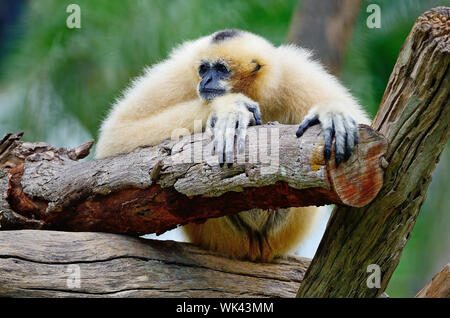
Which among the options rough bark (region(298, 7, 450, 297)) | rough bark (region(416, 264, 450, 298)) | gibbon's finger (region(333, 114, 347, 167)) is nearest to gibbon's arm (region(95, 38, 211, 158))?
gibbon's finger (region(333, 114, 347, 167))

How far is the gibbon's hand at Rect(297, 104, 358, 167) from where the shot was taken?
9.51 feet

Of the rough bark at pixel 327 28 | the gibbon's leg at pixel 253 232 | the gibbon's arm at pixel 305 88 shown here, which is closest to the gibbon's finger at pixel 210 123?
the gibbon's arm at pixel 305 88

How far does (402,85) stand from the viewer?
3.07m

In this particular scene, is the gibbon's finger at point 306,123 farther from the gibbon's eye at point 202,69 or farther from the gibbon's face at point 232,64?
the gibbon's eye at point 202,69

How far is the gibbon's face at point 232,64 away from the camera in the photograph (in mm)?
4582

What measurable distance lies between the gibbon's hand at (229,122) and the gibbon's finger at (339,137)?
0.58 m

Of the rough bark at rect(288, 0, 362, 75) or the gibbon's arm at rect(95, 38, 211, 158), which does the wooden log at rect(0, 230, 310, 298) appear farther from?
the rough bark at rect(288, 0, 362, 75)

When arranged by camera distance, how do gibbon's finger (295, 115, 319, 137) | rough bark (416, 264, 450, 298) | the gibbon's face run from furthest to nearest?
1. the gibbon's face
2. rough bark (416, 264, 450, 298)
3. gibbon's finger (295, 115, 319, 137)

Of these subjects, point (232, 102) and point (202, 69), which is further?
point (202, 69)

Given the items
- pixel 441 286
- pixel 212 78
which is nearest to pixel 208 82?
pixel 212 78

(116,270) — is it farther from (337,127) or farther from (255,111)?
(337,127)

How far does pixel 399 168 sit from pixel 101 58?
9.28 metres

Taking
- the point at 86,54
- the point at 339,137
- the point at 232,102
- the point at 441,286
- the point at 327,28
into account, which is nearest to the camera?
the point at 339,137

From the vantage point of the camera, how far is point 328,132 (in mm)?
3023
